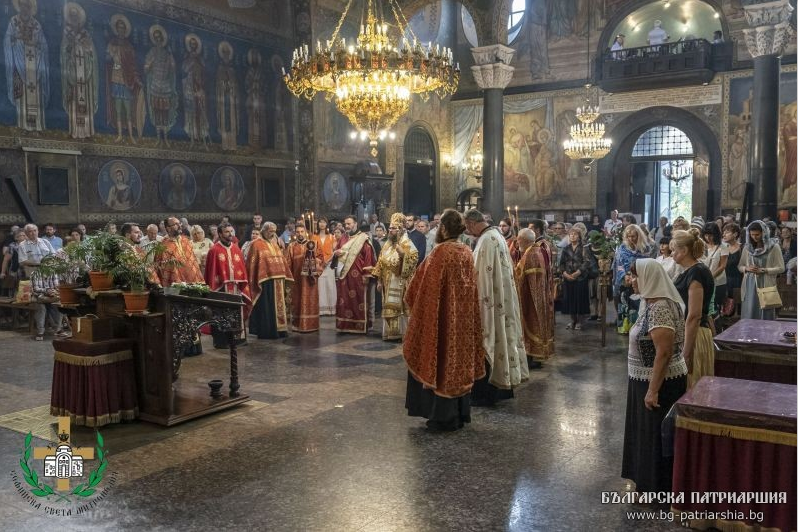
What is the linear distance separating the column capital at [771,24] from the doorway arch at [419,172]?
11.2 m

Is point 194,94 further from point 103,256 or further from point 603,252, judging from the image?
point 103,256

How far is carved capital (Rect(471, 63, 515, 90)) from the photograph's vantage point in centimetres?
1817

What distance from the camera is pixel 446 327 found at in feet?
18.8

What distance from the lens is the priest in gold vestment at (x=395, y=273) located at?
32.3 ft

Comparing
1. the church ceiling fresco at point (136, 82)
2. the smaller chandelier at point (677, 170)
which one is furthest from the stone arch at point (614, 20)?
the church ceiling fresco at point (136, 82)

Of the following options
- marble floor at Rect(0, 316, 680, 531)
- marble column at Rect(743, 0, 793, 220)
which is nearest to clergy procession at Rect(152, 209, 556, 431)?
marble floor at Rect(0, 316, 680, 531)

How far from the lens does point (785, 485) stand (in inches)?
137

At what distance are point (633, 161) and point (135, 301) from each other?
18682mm

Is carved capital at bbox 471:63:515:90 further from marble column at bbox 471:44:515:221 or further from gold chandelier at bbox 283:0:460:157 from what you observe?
gold chandelier at bbox 283:0:460:157

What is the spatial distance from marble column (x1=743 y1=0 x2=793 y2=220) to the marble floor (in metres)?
8.75

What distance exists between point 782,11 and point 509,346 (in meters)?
11.8

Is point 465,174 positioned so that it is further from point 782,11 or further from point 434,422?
point 434,422

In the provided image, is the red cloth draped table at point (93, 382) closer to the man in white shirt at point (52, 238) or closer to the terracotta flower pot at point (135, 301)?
the terracotta flower pot at point (135, 301)

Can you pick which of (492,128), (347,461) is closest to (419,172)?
(492,128)
